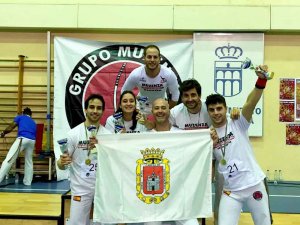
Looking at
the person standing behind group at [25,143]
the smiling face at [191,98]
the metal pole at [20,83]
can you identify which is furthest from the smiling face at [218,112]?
the metal pole at [20,83]

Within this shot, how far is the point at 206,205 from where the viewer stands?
3506 millimetres

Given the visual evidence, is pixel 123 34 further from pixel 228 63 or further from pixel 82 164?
pixel 82 164

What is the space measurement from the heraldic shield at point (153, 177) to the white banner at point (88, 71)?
5.12 m

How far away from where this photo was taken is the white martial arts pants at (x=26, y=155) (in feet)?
24.6

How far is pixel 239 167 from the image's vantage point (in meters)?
3.42

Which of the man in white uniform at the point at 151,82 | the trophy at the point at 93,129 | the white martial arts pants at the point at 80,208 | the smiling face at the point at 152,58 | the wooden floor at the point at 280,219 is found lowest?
the wooden floor at the point at 280,219

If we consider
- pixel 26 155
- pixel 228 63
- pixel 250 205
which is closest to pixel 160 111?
pixel 250 205

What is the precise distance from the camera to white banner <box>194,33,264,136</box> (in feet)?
27.9

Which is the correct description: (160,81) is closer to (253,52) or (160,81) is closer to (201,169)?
(201,169)

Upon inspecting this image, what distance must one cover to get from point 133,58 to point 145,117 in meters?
4.91

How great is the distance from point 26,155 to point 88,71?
2.44 metres

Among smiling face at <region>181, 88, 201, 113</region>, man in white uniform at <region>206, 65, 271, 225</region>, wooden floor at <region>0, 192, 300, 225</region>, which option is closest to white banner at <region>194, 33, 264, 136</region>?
wooden floor at <region>0, 192, 300, 225</region>
